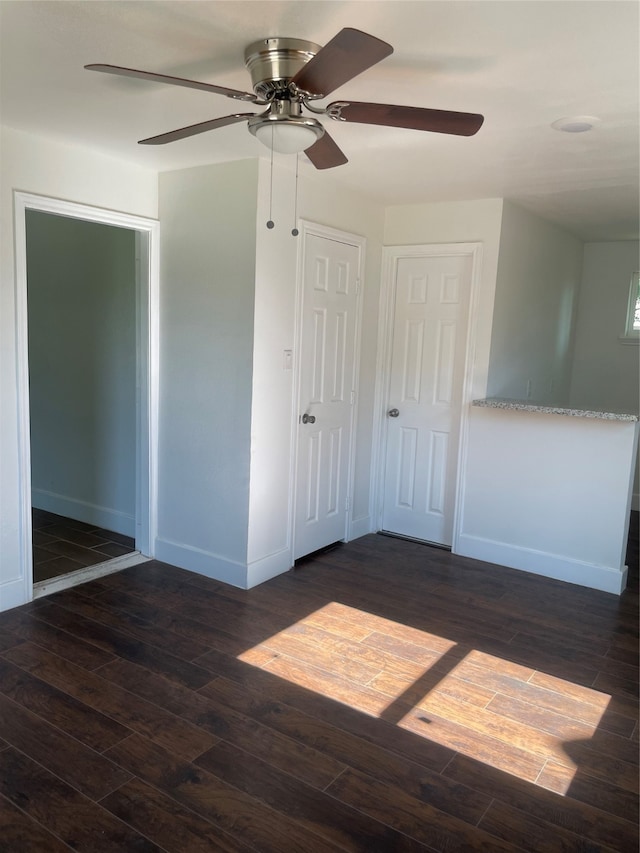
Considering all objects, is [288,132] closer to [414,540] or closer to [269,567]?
[269,567]

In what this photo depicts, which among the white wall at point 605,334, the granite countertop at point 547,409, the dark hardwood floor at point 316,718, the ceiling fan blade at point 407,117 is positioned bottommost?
the dark hardwood floor at point 316,718

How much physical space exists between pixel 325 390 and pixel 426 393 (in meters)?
0.83

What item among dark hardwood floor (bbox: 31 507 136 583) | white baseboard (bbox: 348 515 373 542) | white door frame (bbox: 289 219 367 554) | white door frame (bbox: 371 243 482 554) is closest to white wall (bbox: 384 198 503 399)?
white door frame (bbox: 371 243 482 554)

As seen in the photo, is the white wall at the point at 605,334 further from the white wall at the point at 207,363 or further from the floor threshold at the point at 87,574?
the floor threshold at the point at 87,574

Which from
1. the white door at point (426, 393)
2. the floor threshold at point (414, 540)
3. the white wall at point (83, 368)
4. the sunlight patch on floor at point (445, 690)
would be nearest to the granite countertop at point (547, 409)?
the white door at point (426, 393)

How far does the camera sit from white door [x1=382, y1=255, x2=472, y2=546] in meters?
4.35

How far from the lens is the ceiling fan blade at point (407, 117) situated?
1.85 m

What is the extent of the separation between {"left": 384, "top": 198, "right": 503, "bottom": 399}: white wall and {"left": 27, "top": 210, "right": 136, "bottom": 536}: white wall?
1873mm

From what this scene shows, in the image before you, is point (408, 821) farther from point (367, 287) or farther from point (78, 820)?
point (367, 287)

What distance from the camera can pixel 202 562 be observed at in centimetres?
380

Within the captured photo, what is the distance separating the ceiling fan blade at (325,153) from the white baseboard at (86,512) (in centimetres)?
289

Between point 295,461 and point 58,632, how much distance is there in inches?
62.4

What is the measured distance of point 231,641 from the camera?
3.04m

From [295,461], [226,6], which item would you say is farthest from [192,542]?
[226,6]
